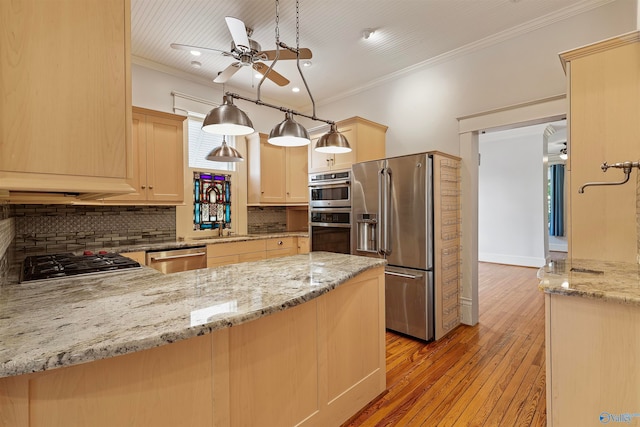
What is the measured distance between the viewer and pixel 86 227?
325 cm

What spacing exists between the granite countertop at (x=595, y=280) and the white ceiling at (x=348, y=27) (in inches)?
92.0

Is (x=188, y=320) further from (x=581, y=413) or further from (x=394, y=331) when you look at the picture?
(x=394, y=331)

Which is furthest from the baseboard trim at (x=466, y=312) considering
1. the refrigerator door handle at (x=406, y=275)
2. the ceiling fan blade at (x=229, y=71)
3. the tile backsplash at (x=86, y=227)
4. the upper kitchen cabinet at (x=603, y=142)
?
the tile backsplash at (x=86, y=227)

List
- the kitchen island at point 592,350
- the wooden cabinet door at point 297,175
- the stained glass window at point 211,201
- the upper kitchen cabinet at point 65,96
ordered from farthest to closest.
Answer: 1. the wooden cabinet door at point 297,175
2. the stained glass window at point 211,201
3. the kitchen island at point 592,350
4. the upper kitchen cabinet at point 65,96

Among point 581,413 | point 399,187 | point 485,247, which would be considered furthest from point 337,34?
point 485,247

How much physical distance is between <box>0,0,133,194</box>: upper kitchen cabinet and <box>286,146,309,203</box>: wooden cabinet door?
3.64 metres

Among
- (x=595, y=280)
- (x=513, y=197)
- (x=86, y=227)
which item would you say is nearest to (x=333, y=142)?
(x=595, y=280)

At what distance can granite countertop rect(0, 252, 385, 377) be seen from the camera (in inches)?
31.5

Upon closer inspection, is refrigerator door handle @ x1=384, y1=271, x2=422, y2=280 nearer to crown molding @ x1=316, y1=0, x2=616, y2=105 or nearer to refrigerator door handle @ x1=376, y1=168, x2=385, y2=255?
refrigerator door handle @ x1=376, y1=168, x2=385, y2=255

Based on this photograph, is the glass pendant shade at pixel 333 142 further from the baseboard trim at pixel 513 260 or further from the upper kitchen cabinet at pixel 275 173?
the baseboard trim at pixel 513 260

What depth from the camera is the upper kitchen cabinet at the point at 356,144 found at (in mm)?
3699

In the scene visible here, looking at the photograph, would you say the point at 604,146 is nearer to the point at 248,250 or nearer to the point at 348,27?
the point at 348,27

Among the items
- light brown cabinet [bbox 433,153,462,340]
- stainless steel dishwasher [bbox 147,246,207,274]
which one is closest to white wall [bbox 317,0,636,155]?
light brown cabinet [bbox 433,153,462,340]

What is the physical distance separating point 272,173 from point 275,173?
2.1 inches
